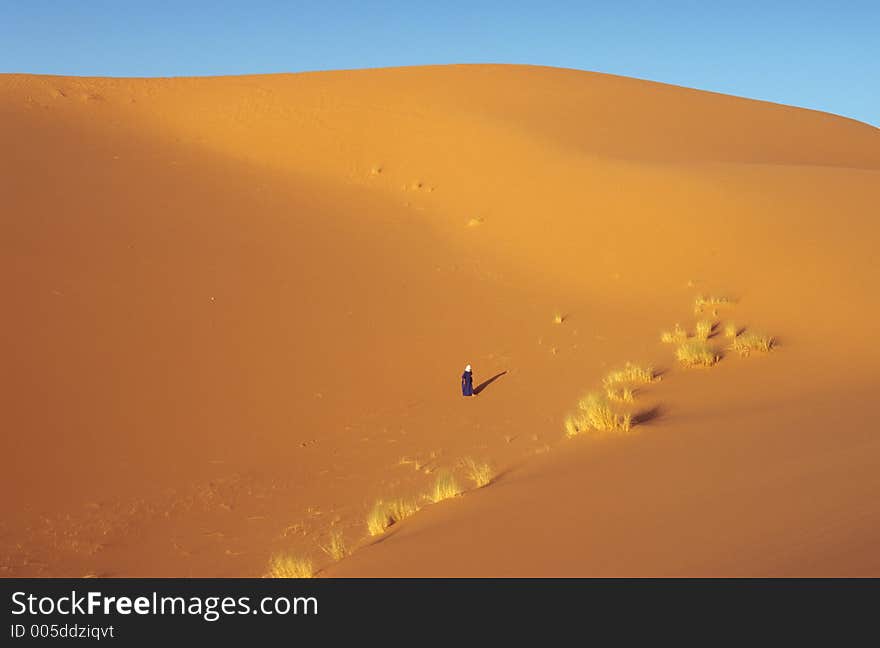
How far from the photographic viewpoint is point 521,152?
81.5ft

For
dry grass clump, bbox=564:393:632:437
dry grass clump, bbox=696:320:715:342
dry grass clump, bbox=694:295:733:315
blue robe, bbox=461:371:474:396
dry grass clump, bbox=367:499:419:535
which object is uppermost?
dry grass clump, bbox=694:295:733:315

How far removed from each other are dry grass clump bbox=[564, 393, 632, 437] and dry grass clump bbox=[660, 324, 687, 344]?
15.0 ft

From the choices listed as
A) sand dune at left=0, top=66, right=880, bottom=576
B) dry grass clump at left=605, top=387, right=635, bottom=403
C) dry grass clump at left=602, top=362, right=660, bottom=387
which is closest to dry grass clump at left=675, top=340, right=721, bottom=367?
sand dune at left=0, top=66, right=880, bottom=576

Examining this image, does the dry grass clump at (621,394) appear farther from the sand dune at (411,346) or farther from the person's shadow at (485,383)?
the person's shadow at (485,383)

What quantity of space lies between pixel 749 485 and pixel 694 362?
560 centimetres

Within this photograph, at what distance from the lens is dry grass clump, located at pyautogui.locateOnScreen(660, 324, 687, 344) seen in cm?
1232

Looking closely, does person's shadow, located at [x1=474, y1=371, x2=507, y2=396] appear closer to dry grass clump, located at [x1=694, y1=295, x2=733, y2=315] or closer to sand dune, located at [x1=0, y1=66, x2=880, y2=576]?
sand dune, located at [x1=0, y1=66, x2=880, y2=576]

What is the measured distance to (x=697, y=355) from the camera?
10.4m

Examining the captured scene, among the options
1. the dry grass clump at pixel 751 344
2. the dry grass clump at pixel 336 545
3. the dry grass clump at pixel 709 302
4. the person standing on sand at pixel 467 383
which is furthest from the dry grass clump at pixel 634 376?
the dry grass clump at pixel 709 302

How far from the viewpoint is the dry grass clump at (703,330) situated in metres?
12.1

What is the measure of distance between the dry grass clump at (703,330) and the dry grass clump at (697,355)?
1.24 m

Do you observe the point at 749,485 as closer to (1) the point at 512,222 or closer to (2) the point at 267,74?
(1) the point at 512,222

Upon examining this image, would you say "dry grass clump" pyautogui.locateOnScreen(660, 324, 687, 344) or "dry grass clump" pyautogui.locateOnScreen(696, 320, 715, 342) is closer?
"dry grass clump" pyautogui.locateOnScreen(696, 320, 715, 342)

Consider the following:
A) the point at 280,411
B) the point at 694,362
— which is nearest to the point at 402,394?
the point at 280,411
